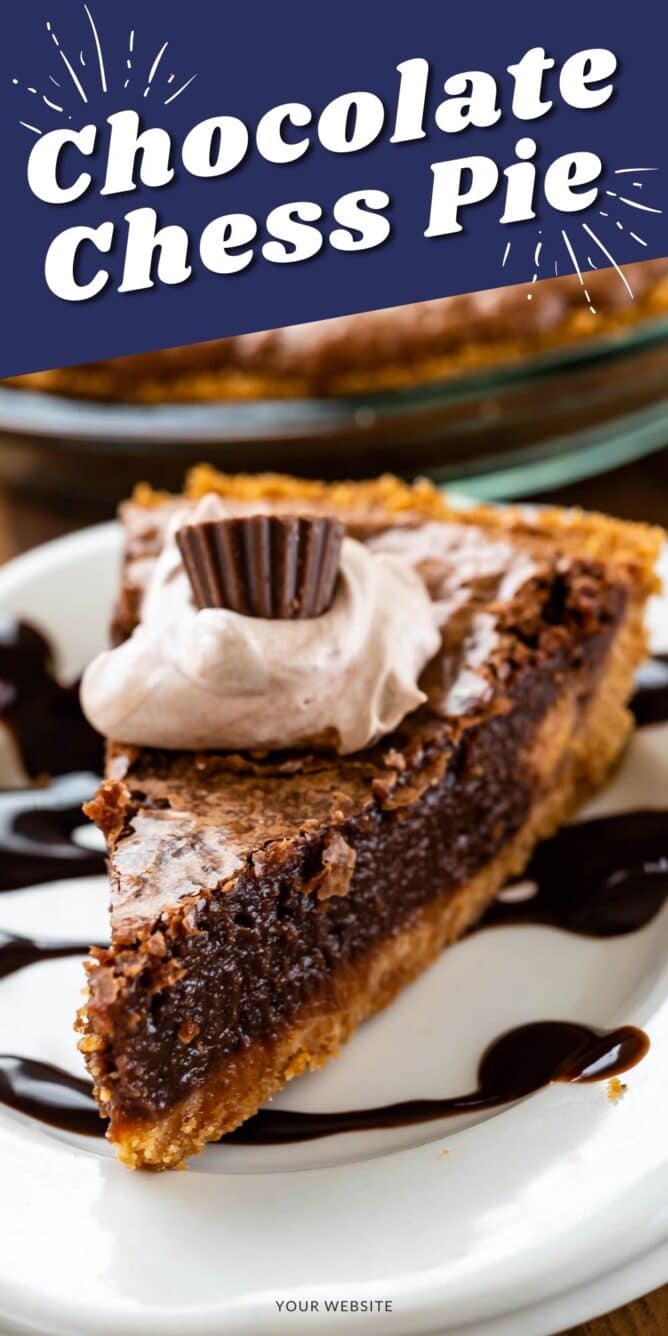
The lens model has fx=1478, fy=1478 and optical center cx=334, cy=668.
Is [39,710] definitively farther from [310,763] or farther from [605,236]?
[605,236]

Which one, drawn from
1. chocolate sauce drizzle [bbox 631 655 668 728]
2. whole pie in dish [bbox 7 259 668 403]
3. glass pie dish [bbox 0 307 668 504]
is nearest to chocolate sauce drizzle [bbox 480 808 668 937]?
chocolate sauce drizzle [bbox 631 655 668 728]

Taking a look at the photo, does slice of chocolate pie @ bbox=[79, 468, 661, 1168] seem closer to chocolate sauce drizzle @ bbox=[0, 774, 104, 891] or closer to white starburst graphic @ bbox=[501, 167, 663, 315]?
chocolate sauce drizzle @ bbox=[0, 774, 104, 891]

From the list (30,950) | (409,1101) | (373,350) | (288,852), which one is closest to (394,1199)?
(409,1101)

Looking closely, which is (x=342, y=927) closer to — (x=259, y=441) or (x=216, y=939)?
(x=216, y=939)

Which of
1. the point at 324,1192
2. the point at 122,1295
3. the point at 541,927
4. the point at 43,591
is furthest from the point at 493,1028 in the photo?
the point at 43,591

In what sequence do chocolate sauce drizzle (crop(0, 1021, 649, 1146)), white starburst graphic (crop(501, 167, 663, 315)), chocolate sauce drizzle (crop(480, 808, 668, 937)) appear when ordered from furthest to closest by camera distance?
white starburst graphic (crop(501, 167, 663, 315))
chocolate sauce drizzle (crop(480, 808, 668, 937))
chocolate sauce drizzle (crop(0, 1021, 649, 1146))
